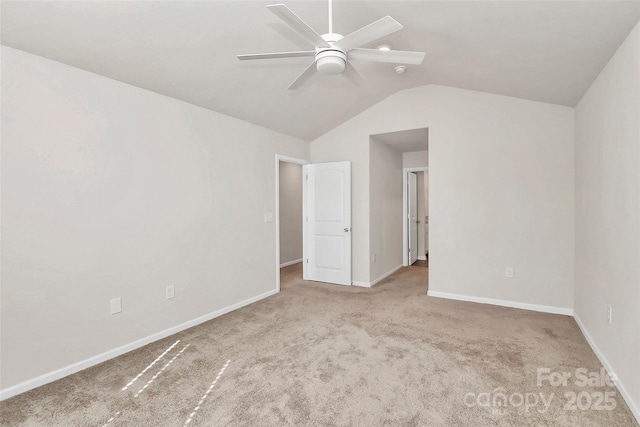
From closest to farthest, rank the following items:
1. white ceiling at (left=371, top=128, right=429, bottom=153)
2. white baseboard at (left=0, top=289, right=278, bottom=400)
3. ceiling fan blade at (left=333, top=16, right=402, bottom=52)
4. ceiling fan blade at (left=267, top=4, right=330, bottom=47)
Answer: ceiling fan blade at (left=267, top=4, right=330, bottom=47) → ceiling fan blade at (left=333, top=16, right=402, bottom=52) → white baseboard at (left=0, top=289, right=278, bottom=400) → white ceiling at (left=371, top=128, right=429, bottom=153)

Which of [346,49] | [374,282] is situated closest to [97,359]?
[346,49]

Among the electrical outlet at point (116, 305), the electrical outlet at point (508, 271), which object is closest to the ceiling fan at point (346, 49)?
the electrical outlet at point (116, 305)

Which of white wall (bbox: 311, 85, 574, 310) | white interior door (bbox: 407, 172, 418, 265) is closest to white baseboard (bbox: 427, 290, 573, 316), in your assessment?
white wall (bbox: 311, 85, 574, 310)

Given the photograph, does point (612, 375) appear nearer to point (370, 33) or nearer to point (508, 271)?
point (508, 271)

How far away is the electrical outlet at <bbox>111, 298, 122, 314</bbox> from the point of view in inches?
108

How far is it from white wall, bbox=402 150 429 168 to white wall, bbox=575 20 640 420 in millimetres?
3019

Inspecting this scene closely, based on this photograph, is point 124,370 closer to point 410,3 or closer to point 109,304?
point 109,304

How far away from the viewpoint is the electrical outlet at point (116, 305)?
2.74 m

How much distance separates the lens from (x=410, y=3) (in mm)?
2248

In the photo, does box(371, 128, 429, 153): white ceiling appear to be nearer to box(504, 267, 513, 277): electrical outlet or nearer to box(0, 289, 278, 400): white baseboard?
box(504, 267, 513, 277): electrical outlet

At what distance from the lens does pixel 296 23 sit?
1593 millimetres

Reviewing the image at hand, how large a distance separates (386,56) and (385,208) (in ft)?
12.5

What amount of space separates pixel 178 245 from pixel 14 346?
1.39m

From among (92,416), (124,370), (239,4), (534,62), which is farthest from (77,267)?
(534,62)
